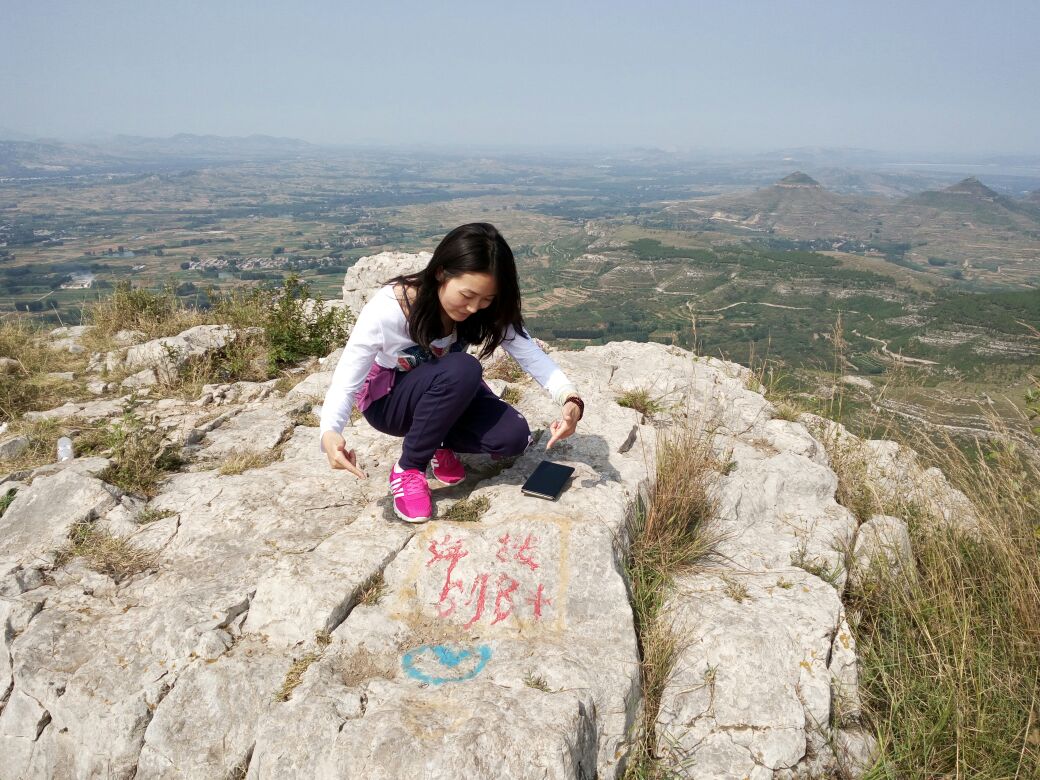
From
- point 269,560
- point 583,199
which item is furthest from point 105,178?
point 269,560

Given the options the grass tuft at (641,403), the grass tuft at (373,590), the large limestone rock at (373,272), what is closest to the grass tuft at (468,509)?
the grass tuft at (373,590)

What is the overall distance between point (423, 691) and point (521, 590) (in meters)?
0.78

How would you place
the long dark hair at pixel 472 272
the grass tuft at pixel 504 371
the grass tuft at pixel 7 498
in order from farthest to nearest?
1. the grass tuft at pixel 504 371
2. the grass tuft at pixel 7 498
3. the long dark hair at pixel 472 272

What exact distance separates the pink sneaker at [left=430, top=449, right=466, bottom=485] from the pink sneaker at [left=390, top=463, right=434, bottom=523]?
1.47 feet

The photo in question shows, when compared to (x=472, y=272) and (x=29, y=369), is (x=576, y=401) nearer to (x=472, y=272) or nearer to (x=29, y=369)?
(x=472, y=272)

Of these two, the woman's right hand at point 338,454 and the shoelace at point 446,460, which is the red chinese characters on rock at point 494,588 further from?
the shoelace at point 446,460

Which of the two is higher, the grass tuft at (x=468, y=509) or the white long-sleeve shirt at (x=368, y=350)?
the white long-sleeve shirt at (x=368, y=350)

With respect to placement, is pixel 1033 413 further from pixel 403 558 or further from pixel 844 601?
pixel 403 558

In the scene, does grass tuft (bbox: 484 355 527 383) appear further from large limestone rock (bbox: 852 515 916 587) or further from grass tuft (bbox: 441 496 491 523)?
large limestone rock (bbox: 852 515 916 587)

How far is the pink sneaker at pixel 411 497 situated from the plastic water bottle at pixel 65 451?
132 inches

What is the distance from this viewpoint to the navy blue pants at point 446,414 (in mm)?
Answer: 3561

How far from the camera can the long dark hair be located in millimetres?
3234

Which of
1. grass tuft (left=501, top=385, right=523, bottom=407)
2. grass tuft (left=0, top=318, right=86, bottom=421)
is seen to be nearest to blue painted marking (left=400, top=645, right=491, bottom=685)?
grass tuft (left=501, top=385, right=523, bottom=407)

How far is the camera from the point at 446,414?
142 inches
